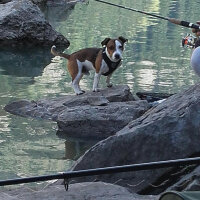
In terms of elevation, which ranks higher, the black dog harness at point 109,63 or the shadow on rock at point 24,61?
the black dog harness at point 109,63

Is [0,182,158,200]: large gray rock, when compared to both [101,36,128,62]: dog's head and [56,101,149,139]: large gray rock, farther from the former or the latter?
[101,36,128,62]: dog's head

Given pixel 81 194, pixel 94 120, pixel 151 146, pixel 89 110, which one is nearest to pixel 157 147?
pixel 151 146

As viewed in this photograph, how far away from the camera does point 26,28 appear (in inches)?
533

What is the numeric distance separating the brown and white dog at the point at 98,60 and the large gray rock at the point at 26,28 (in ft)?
17.3

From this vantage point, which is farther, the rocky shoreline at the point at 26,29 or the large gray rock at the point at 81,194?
the rocky shoreline at the point at 26,29

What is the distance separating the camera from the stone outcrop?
23.2ft

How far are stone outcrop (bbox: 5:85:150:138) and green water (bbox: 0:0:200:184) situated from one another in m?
0.18

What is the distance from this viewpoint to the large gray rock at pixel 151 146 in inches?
179

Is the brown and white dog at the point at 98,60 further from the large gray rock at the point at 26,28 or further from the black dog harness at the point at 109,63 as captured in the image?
the large gray rock at the point at 26,28

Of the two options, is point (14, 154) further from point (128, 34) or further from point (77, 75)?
point (128, 34)

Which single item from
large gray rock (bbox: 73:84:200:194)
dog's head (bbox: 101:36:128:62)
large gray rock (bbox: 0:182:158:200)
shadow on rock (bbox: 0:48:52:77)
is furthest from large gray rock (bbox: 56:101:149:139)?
shadow on rock (bbox: 0:48:52:77)

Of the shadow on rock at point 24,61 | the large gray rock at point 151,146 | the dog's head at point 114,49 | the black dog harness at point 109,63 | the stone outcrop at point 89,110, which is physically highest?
the large gray rock at point 151,146

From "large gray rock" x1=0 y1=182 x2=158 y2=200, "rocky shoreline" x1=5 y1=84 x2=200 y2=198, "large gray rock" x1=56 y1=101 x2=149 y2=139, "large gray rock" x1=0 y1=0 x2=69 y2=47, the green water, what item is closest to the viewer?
"large gray rock" x1=0 y1=182 x2=158 y2=200

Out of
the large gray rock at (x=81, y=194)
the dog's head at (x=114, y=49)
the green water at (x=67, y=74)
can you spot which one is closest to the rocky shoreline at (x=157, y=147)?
the large gray rock at (x=81, y=194)
